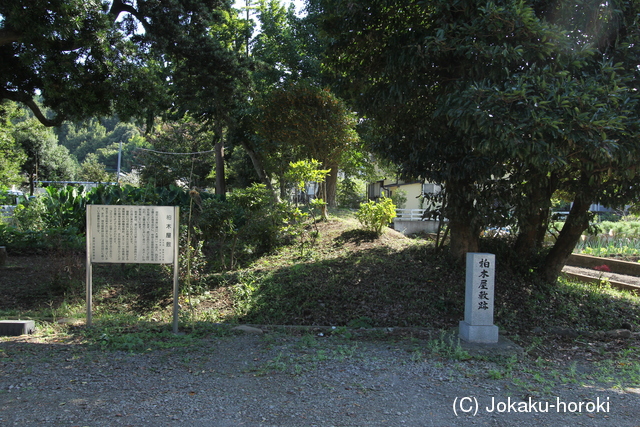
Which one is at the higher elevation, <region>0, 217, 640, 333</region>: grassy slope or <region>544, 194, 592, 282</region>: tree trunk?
<region>544, 194, 592, 282</region>: tree trunk

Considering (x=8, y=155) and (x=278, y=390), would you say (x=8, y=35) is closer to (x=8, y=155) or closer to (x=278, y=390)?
(x=278, y=390)

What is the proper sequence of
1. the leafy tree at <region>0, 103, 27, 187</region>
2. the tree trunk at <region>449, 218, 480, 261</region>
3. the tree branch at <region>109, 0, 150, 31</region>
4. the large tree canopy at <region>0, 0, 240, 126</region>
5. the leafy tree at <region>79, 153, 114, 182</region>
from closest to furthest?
the large tree canopy at <region>0, 0, 240, 126</region>
the tree trunk at <region>449, 218, 480, 261</region>
the tree branch at <region>109, 0, 150, 31</region>
the leafy tree at <region>0, 103, 27, 187</region>
the leafy tree at <region>79, 153, 114, 182</region>

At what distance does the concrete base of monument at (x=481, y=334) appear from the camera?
5.63m

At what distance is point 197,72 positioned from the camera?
380 inches

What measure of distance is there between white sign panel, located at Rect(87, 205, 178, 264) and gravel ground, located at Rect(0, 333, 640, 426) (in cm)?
127

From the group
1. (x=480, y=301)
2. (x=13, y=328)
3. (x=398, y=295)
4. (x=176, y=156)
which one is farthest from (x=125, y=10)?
(x=176, y=156)

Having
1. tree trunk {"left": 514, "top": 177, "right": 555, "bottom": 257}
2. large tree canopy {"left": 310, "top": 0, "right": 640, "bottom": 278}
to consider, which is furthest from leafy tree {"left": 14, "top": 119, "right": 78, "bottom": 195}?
tree trunk {"left": 514, "top": 177, "right": 555, "bottom": 257}

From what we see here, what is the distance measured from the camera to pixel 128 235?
5867 mm

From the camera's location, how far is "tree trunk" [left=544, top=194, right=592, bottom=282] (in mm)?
7504

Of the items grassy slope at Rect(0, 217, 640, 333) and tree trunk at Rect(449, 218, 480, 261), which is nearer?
grassy slope at Rect(0, 217, 640, 333)

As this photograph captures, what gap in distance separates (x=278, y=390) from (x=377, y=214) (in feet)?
23.5

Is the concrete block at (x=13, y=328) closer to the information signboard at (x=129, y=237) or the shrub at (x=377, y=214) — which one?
the information signboard at (x=129, y=237)

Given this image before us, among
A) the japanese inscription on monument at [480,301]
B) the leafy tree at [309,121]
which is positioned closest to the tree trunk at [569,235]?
the japanese inscription on monument at [480,301]

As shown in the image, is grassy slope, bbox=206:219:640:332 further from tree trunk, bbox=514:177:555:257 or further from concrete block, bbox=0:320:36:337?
concrete block, bbox=0:320:36:337
